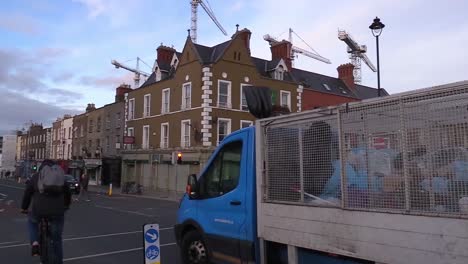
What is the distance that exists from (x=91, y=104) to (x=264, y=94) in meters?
56.7

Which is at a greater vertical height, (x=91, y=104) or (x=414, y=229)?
(x=91, y=104)

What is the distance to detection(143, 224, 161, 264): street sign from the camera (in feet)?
19.8

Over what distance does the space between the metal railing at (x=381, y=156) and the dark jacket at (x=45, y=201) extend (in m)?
3.20

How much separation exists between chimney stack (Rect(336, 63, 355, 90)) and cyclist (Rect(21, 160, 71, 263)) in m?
47.1

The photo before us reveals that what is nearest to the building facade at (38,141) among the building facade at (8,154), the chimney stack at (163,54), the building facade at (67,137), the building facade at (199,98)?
the building facade at (67,137)

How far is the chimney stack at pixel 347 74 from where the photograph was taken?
51900 millimetres

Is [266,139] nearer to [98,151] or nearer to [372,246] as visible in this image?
[372,246]

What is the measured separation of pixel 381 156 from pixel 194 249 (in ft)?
12.7

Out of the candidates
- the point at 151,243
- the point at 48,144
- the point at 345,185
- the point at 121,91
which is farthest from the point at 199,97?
the point at 48,144

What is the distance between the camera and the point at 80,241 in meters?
11.5

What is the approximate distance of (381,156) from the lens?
194 inches

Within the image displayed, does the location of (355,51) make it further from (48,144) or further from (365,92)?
(48,144)

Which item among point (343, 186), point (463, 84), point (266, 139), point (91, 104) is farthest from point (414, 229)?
point (91, 104)

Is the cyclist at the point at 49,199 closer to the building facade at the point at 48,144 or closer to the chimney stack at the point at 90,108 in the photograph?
the chimney stack at the point at 90,108
